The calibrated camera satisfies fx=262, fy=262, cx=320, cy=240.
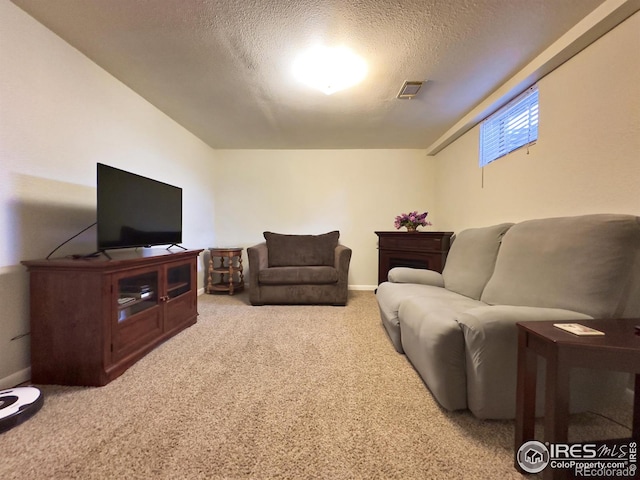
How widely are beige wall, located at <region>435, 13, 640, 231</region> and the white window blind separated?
90mm

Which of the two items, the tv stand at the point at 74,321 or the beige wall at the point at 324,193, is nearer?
the tv stand at the point at 74,321

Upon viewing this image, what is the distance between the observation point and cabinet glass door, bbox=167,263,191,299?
222 cm

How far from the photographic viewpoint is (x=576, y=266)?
1.28 m

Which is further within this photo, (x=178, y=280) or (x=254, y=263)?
(x=254, y=263)

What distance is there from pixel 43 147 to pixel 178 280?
1280mm

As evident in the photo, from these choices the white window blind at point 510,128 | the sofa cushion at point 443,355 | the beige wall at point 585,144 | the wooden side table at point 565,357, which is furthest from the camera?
the white window blind at point 510,128

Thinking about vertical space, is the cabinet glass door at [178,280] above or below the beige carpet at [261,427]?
above

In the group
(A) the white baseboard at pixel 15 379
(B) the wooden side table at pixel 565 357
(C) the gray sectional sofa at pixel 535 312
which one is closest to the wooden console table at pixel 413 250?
(C) the gray sectional sofa at pixel 535 312

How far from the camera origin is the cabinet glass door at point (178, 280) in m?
2.22

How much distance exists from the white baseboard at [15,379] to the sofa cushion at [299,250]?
2.36 m

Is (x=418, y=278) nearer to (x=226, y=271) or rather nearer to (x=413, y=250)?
(x=413, y=250)

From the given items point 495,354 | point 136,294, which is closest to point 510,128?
point 495,354

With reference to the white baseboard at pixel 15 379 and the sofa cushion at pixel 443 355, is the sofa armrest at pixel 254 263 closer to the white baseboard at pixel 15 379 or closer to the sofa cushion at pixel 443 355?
the white baseboard at pixel 15 379

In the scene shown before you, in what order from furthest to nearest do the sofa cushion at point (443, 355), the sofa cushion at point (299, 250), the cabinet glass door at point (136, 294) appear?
the sofa cushion at point (299, 250) → the cabinet glass door at point (136, 294) → the sofa cushion at point (443, 355)
